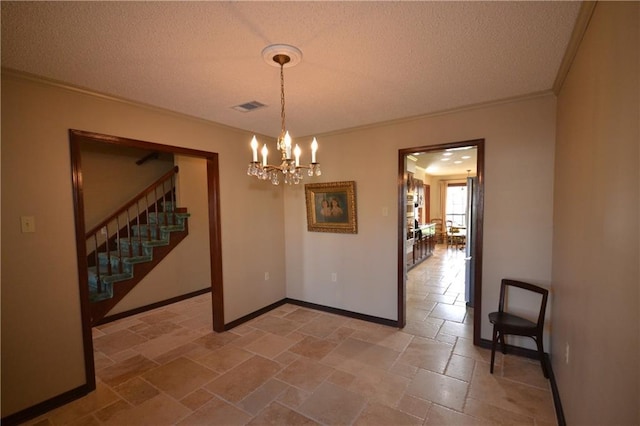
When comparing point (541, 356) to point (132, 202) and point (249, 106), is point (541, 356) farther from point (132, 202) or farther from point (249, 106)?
point (132, 202)

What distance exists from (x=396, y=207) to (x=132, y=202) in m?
3.98

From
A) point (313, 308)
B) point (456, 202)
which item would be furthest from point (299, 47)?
point (456, 202)

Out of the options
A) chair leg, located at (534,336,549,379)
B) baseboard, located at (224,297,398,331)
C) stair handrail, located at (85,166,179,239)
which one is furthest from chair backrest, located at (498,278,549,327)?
stair handrail, located at (85,166,179,239)

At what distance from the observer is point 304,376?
8.13 ft

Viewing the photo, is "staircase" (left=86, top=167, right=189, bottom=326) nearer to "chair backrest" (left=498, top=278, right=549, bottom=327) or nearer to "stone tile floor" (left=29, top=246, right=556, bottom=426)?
"stone tile floor" (left=29, top=246, right=556, bottom=426)

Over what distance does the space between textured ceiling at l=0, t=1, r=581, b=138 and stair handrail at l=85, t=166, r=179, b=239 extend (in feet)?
7.24

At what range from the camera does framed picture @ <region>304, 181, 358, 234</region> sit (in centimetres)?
365

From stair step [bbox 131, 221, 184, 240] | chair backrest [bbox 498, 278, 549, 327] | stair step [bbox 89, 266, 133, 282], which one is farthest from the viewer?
stair step [bbox 131, 221, 184, 240]

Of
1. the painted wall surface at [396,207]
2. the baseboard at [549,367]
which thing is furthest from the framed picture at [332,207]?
the baseboard at [549,367]

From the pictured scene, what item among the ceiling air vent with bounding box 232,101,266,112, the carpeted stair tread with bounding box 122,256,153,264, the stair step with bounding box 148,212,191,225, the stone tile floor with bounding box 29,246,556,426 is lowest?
the stone tile floor with bounding box 29,246,556,426

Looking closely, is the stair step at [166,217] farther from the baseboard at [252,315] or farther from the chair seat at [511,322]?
the chair seat at [511,322]

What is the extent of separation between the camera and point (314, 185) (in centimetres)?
391

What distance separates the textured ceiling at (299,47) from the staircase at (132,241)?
90.0 inches

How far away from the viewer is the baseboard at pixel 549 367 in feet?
6.26
